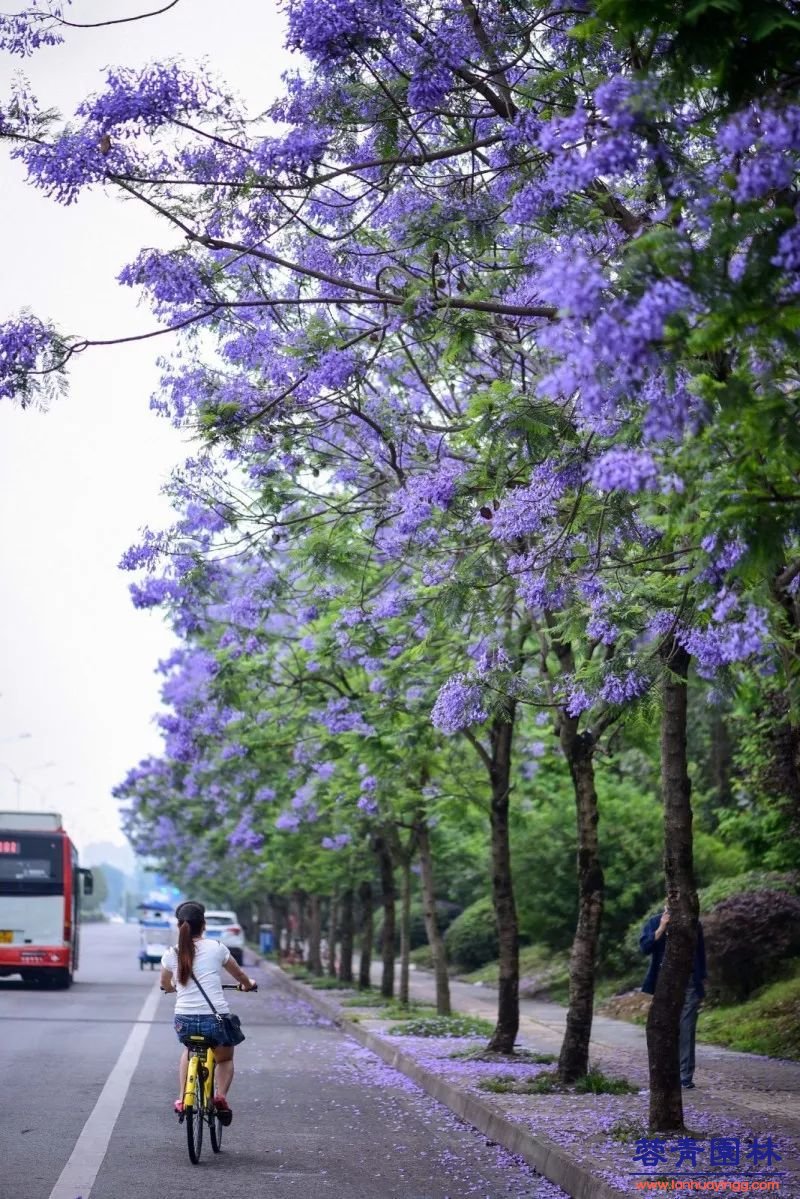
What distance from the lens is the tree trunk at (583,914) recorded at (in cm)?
1396

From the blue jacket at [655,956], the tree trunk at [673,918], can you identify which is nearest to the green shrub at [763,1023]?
the blue jacket at [655,956]

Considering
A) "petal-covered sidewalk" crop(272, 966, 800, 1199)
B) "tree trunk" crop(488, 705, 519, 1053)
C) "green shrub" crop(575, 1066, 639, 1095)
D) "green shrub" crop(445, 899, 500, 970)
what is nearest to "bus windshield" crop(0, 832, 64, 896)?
"green shrub" crop(445, 899, 500, 970)

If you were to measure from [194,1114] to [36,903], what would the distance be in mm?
23123

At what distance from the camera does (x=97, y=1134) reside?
37.6 ft

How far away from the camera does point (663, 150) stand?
7.35 m

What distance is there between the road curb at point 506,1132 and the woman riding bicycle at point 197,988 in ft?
6.63

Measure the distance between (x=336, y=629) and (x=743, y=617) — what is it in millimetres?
9797

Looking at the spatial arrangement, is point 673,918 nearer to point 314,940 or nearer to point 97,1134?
point 97,1134

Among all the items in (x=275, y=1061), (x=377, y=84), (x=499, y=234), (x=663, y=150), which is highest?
(x=377, y=84)

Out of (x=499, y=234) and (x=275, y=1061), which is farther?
(x=275, y=1061)

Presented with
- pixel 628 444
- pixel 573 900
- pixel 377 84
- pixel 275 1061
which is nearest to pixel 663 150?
pixel 628 444

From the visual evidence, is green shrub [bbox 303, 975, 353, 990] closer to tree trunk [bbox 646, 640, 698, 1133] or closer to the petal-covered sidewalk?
the petal-covered sidewalk

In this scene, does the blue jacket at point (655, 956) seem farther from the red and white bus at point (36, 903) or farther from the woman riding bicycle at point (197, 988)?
the red and white bus at point (36, 903)

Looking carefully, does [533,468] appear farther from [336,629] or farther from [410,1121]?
[336,629]
